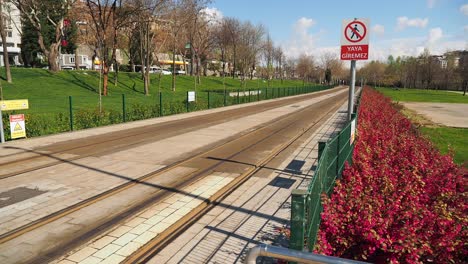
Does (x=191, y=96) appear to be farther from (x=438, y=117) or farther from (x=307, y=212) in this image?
(x=307, y=212)

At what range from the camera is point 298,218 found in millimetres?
3307

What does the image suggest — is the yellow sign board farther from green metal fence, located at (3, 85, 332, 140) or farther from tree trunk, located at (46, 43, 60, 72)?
tree trunk, located at (46, 43, 60, 72)

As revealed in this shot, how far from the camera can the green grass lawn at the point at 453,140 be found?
1221 cm

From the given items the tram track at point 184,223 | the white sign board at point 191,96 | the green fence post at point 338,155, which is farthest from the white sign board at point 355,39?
the white sign board at point 191,96

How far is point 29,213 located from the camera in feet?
21.3

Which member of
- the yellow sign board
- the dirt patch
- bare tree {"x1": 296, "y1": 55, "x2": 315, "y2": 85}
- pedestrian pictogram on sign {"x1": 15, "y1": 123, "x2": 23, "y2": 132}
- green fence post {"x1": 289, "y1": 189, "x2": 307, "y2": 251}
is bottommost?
the dirt patch

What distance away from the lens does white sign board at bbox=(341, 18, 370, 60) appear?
7.33 metres

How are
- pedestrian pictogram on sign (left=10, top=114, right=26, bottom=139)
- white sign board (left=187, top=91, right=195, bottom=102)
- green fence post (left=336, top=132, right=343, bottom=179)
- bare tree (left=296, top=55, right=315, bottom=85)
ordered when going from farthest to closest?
bare tree (left=296, top=55, right=315, bottom=85), white sign board (left=187, top=91, right=195, bottom=102), pedestrian pictogram on sign (left=10, top=114, right=26, bottom=139), green fence post (left=336, top=132, right=343, bottom=179)

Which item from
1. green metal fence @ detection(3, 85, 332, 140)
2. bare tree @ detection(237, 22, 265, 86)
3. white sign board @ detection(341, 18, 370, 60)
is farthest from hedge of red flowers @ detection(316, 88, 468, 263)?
bare tree @ detection(237, 22, 265, 86)

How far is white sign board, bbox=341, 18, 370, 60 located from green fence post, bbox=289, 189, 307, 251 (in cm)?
521

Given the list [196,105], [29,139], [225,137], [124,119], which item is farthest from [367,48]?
[196,105]

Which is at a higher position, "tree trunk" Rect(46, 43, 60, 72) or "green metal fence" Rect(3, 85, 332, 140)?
"tree trunk" Rect(46, 43, 60, 72)

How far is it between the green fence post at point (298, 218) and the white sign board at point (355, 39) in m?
5.21

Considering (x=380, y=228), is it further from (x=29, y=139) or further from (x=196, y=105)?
(x=196, y=105)
